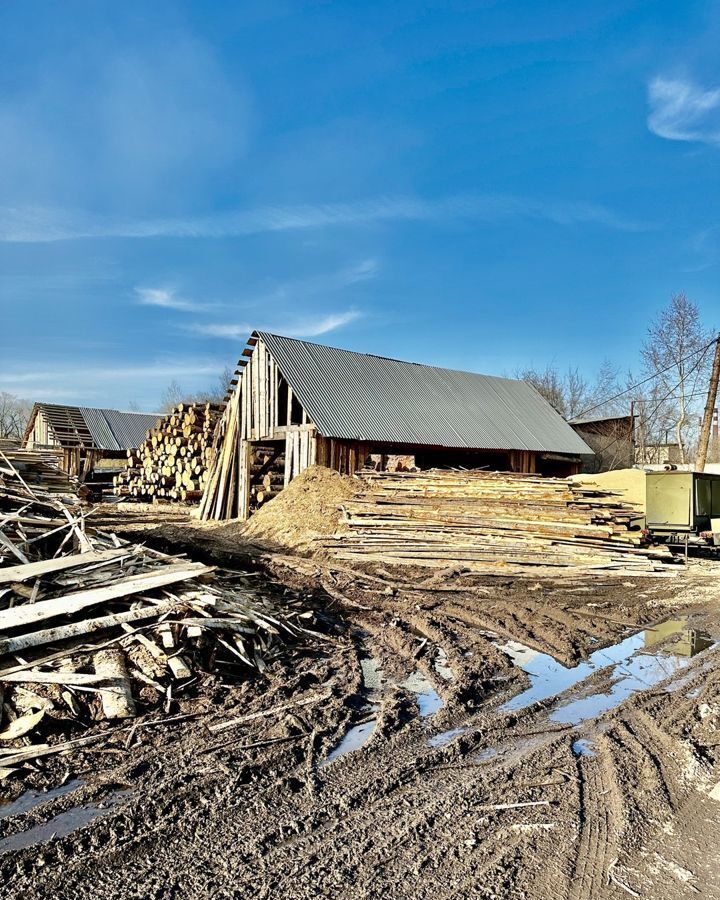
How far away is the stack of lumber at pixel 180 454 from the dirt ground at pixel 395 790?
19.2 meters

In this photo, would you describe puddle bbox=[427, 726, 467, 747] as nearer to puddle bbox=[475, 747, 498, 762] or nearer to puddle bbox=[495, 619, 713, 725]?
puddle bbox=[475, 747, 498, 762]

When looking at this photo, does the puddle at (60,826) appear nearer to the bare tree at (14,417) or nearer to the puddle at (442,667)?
the puddle at (442,667)

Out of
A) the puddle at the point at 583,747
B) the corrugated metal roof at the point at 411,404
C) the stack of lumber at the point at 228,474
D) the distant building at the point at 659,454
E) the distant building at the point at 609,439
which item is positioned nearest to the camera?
the puddle at the point at 583,747

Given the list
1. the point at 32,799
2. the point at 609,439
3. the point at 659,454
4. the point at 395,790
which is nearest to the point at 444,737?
the point at 395,790

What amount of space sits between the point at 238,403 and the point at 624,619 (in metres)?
17.5

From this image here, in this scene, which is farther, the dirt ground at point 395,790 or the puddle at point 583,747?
the puddle at point 583,747

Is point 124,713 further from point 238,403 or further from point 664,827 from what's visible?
point 238,403

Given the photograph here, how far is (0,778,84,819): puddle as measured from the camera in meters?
3.90

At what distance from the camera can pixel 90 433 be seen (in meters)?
44.3

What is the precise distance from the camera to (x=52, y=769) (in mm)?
4398

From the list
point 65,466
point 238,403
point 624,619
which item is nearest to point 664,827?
point 624,619

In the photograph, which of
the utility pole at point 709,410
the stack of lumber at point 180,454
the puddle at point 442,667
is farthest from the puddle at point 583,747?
the utility pole at point 709,410

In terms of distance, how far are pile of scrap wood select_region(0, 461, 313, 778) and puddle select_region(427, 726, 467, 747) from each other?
2.06m

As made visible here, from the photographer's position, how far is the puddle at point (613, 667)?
5.88m
